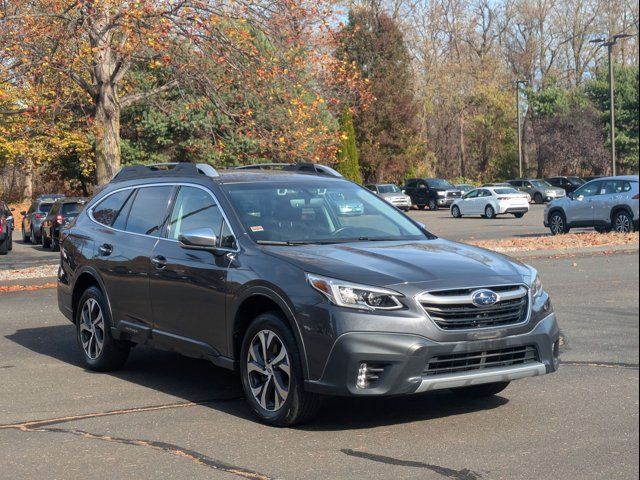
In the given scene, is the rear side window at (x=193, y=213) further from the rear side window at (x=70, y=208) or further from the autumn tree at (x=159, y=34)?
the rear side window at (x=70, y=208)

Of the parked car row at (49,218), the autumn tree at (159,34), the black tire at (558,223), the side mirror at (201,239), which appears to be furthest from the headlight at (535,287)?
the black tire at (558,223)

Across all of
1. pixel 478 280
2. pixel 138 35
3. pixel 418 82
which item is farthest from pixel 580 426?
pixel 418 82

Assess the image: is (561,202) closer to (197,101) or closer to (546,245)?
(546,245)

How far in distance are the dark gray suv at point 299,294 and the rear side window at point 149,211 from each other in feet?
0.05

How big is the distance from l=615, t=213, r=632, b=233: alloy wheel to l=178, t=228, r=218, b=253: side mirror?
2010 cm

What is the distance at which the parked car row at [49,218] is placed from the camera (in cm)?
2978

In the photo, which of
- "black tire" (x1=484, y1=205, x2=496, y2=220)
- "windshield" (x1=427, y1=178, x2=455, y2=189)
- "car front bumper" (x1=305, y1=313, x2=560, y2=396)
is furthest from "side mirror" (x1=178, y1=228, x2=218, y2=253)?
"windshield" (x1=427, y1=178, x2=455, y2=189)

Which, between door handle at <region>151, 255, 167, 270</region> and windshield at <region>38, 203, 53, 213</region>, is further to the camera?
windshield at <region>38, 203, 53, 213</region>

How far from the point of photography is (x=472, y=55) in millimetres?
83250

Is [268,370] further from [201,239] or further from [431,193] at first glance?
[431,193]

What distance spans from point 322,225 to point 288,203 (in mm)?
325

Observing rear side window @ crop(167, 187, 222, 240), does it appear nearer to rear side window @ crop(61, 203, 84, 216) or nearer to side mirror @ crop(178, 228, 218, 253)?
side mirror @ crop(178, 228, 218, 253)

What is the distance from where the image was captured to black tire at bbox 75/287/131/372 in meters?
8.66

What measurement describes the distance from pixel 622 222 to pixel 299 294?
20.9 m
